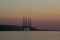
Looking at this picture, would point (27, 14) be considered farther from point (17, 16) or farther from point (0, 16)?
point (0, 16)

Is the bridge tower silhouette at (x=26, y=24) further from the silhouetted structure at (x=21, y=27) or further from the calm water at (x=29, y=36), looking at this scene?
the calm water at (x=29, y=36)

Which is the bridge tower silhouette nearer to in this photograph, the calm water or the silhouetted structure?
the silhouetted structure

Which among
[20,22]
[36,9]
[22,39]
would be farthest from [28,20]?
[22,39]

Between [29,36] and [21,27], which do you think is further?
[29,36]

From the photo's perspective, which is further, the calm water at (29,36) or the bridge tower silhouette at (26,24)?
the calm water at (29,36)

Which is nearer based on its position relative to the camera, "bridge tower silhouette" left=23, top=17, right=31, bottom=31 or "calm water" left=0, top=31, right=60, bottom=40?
"bridge tower silhouette" left=23, top=17, right=31, bottom=31

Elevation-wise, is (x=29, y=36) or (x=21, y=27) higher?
(x=21, y=27)

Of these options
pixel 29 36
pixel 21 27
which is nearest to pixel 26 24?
pixel 21 27

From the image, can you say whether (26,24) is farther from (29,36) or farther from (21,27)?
(29,36)

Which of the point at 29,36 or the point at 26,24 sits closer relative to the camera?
the point at 26,24

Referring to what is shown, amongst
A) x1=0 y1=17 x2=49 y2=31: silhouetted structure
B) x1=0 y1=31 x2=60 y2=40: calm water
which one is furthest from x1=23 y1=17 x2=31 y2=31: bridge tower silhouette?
x1=0 y1=31 x2=60 y2=40: calm water

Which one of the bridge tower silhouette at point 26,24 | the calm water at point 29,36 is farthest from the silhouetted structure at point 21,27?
the calm water at point 29,36

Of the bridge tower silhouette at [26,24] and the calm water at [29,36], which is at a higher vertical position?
the bridge tower silhouette at [26,24]
